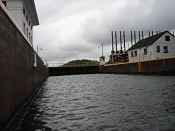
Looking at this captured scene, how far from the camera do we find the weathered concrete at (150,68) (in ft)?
92.8

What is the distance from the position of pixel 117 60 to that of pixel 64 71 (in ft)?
38.4

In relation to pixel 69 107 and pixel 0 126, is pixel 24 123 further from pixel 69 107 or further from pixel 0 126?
pixel 69 107

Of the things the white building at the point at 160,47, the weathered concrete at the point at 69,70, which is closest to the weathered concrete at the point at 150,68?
the white building at the point at 160,47

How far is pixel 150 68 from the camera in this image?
33.3 m

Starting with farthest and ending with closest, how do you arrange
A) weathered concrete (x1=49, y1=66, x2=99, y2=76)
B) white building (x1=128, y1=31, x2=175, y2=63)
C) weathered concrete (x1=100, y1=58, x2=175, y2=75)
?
weathered concrete (x1=49, y1=66, x2=99, y2=76)
white building (x1=128, y1=31, x2=175, y2=63)
weathered concrete (x1=100, y1=58, x2=175, y2=75)

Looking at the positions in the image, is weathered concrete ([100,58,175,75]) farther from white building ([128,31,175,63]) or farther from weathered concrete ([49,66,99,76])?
weathered concrete ([49,66,99,76])

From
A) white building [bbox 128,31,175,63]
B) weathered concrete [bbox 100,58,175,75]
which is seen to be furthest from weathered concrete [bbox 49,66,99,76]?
white building [bbox 128,31,175,63]

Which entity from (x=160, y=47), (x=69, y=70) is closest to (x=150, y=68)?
Answer: (x=160, y=47)

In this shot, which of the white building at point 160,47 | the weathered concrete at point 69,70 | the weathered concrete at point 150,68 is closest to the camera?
the weathered concrete at point 150,68

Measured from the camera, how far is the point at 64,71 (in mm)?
56844

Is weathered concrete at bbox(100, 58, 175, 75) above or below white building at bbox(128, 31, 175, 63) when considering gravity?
below

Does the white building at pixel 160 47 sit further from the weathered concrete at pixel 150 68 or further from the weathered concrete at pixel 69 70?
the weathered concrete at pixel 69 70

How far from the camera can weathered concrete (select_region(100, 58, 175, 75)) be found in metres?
28.3

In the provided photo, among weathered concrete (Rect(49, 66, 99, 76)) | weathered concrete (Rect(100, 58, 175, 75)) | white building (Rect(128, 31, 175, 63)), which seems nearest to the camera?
weathered concrete (Rect(100, 58, 175, 75))
